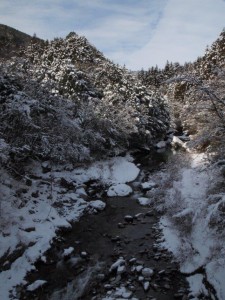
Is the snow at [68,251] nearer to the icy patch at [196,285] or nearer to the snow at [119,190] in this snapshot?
the icy patch at [196,285]

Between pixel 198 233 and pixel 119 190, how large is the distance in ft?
30.0

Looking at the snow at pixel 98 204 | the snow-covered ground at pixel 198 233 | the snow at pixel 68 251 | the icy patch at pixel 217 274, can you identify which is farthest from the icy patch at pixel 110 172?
the icy patch at pixel 217 274

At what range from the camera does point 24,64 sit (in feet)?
64.2

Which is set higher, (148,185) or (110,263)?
(148,185)

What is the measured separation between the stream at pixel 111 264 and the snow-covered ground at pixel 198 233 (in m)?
0.49

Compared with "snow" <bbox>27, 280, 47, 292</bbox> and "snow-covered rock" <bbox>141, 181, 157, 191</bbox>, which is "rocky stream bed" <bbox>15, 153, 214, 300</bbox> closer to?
"snow" <bbox>27, 280, 47, 292</bbox>

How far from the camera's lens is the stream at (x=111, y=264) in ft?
33.3

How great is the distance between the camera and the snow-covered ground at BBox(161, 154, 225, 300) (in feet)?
31.3

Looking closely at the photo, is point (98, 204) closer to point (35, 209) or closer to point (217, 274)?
point (35, 209)

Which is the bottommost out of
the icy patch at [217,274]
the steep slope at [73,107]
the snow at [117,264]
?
the snow at [117,264]

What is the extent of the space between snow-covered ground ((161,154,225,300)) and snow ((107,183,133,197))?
14.0 feet

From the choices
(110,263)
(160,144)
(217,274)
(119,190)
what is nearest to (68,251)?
(110,263)

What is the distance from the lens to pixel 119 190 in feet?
67.3

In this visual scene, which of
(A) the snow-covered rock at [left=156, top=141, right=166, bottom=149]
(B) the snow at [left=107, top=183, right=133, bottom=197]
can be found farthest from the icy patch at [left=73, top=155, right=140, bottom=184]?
(A) the snow-covered rock at [left=156, top=141, right=166, bottom=149]
